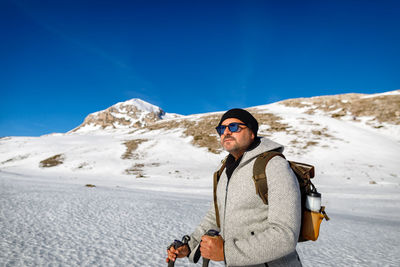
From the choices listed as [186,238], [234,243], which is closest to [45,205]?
[186,238]

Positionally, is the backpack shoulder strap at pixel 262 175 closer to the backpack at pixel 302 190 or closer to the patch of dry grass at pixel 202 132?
the backpack at pixel 302 190

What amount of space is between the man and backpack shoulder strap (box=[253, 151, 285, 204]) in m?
0.04

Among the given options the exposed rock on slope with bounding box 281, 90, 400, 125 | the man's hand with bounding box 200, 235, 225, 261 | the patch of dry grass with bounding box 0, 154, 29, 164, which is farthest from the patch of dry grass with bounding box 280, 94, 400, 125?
the patch of dry grass with bounding box 0, 154, 29, 164

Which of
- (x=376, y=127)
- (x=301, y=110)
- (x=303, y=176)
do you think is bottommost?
(x=303, y=176)

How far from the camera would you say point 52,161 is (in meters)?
27.7

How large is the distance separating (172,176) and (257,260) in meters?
21.1

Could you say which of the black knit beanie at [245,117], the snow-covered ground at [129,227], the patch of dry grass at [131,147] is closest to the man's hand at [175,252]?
the black knit beanie at [245,117]

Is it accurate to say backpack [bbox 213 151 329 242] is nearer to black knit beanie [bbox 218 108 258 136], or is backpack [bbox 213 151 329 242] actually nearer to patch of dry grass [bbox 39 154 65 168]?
black knit beanie [bbox 218 108 258 136]

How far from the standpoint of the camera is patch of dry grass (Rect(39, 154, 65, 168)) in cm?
2656

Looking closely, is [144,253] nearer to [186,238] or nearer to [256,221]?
[186,238]

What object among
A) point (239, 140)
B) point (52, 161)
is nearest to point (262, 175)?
point (239, 140)

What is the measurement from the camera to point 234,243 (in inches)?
66.6

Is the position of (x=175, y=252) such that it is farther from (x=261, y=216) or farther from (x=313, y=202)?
(x=313, y=202)

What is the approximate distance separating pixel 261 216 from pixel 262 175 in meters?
0.39
